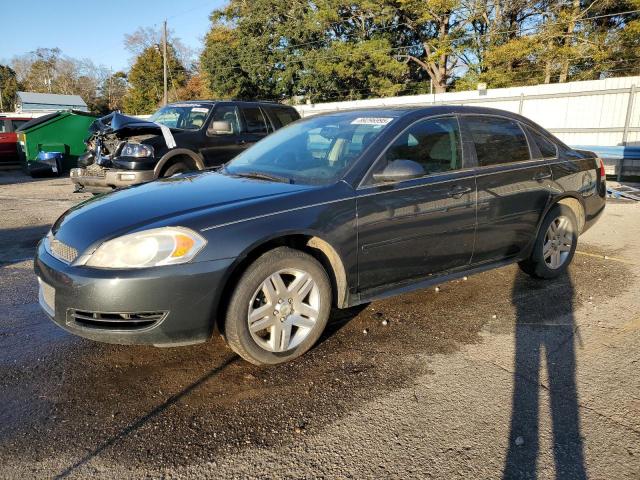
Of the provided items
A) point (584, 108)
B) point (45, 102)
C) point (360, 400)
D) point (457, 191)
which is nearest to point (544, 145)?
point (457, 191)

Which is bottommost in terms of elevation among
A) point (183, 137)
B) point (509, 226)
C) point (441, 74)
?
point (509, 226)

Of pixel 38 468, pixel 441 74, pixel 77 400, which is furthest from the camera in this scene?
pixel 441 74

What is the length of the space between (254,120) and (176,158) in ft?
5.60

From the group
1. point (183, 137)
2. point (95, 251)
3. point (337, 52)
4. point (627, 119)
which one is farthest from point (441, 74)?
point (95, 251)

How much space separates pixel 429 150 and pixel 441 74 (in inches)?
1273

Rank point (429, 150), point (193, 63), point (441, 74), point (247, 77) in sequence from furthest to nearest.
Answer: point (193, 63) → point (247, 77) → point (441, 74) → point (429, 150)

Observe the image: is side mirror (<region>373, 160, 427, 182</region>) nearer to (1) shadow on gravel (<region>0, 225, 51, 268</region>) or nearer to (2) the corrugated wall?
(1) shadow on gravel (<region>0, 225, 51, 268</region>)

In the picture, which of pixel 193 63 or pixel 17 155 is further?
pixel 193 63

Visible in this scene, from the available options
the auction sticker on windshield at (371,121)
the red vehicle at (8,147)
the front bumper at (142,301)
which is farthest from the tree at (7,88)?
the front bumper at (142,301)

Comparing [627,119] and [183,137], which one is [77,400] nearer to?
[183,137]

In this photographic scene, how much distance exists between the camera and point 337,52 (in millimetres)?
35531

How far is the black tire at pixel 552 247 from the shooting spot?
4613 mm

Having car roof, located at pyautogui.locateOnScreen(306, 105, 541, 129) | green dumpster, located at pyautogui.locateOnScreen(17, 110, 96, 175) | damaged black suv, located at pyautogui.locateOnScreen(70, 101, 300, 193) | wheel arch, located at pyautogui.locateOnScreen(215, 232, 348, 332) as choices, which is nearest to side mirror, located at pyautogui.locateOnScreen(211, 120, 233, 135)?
damaged black suv, located at pyautogui.locateOnScreen(70, 101, 300, 193)

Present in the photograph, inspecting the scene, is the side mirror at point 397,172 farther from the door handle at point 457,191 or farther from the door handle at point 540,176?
the door handle at point 540,176
